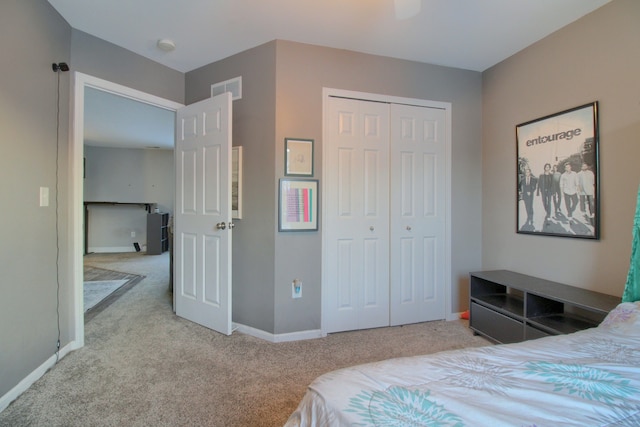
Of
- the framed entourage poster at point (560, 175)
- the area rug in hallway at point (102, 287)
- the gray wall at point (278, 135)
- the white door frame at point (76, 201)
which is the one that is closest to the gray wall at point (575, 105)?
the framed entourage poster at point (560, 175)

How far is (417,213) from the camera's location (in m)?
2.78

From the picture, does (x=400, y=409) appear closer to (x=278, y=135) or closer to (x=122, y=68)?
(x=278, y=135)

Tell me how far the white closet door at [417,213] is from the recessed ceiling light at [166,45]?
199 centimetres

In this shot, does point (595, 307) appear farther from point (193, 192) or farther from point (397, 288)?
point (193, 192)

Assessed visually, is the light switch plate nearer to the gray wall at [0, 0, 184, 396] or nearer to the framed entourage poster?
the gray wall at [0, 0, 184, 396]

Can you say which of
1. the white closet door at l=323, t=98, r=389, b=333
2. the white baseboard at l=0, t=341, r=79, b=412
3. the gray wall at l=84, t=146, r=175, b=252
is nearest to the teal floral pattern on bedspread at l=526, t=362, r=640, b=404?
the white closet door at l=323, t=98, r=389, b=333

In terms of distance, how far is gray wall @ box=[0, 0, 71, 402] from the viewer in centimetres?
163

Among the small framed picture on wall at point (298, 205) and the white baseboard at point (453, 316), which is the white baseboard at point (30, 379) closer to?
the small framed picture on wall at point (298, 205)

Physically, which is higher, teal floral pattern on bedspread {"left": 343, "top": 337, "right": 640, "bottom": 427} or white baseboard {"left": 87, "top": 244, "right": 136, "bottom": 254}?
teal floral pattern on bedspread {"left": 343, "top": 337, "right": 640, "bottom": 427}

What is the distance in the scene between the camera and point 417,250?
2.78 metres

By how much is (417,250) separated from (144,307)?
2970 millimetres

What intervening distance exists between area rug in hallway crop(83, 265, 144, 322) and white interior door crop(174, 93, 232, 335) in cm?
105

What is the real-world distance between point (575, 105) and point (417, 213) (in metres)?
1.41

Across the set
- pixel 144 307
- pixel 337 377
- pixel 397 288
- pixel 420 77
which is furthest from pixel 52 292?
pixel 420 77
